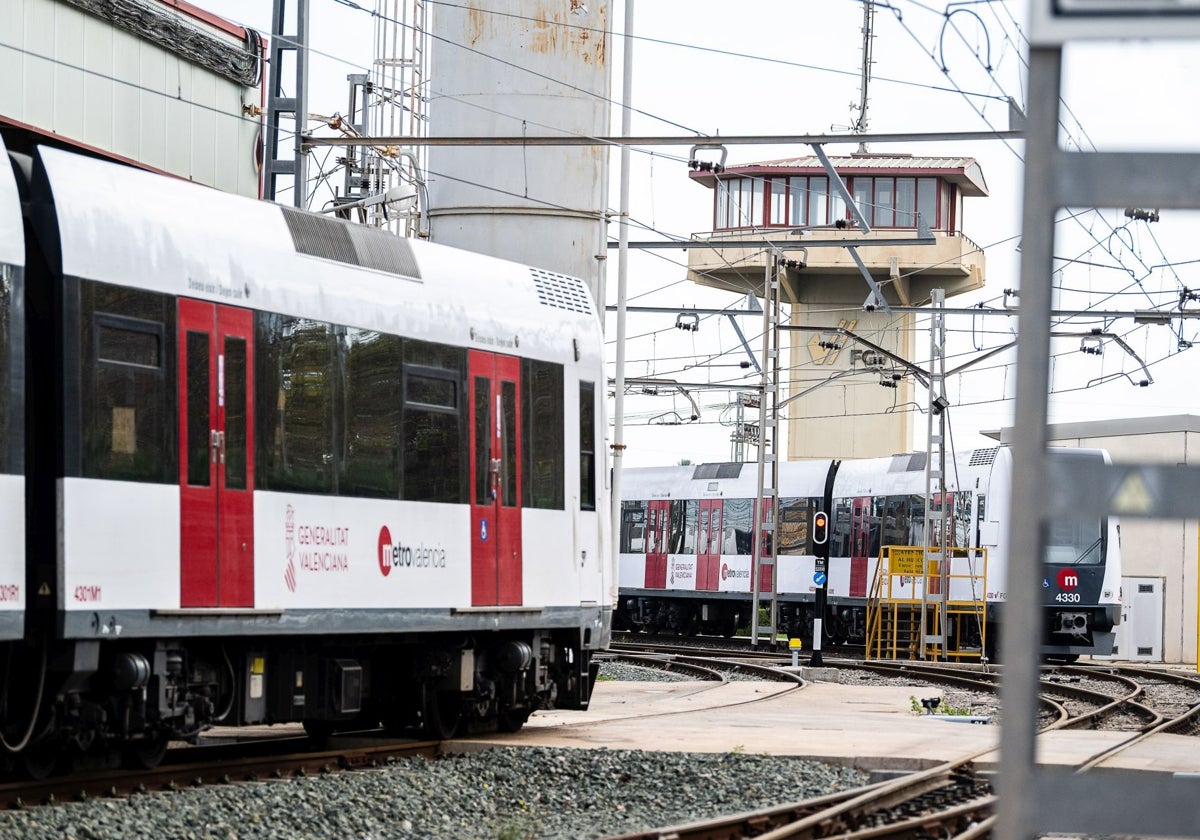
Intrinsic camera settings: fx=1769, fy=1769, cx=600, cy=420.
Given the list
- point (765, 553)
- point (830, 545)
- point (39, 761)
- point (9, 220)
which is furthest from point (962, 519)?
point (9, 220)

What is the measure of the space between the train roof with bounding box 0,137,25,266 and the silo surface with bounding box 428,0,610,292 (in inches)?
445

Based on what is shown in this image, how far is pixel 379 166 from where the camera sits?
23.2m

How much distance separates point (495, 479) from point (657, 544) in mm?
27757

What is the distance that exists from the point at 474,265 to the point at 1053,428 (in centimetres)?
1091

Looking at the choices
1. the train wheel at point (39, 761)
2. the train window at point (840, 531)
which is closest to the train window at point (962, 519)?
the train window at point (840, 531)

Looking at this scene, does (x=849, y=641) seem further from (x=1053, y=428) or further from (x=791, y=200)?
(x=1053, y=428)

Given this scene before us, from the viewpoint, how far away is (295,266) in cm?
1150

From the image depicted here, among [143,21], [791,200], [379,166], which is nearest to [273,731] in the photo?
[143,21]

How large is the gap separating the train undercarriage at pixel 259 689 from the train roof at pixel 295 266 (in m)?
2.16

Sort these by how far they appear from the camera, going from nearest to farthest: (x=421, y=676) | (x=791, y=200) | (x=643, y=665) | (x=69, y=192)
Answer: (x=69, y=192) → (x=421, y=676) → (x=643, y=665) → (x=791, y=200)

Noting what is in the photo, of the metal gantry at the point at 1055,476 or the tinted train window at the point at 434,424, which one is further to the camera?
the tinted train window at the point at 434,424

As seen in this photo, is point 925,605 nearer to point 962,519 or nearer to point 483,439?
point 962,519

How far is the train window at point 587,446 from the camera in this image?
47.1 feet

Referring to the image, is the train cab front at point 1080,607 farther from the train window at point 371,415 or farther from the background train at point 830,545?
the train window at point 371,415
